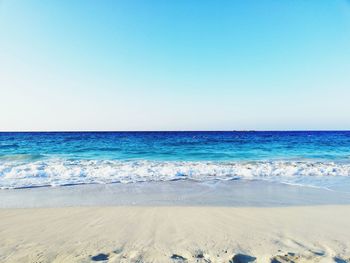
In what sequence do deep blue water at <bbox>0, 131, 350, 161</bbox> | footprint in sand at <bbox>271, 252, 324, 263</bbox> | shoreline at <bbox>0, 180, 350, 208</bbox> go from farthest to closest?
deep blue water at <bbox>0, 131, 350, 161</bbox>, shoreline at <bbox>0, 180, 350, 208</bbox>, footprint in sand at <bbox>271, 252, 324, 263</bbox>

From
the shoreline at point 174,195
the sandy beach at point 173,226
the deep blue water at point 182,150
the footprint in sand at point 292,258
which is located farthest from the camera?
the deep blue water at point 182,150

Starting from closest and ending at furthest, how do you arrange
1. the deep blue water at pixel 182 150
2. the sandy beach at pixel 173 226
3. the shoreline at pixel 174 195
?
the sandy beach at pixel 173 226
the shoreline at pixel 174 195
the deep blue water at pixel 182 150

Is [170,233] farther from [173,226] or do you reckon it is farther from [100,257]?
[100,257]

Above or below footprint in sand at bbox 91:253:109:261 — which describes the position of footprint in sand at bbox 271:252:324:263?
above

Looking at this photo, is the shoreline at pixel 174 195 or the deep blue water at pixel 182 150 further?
the deep blue water at pixel 182 150

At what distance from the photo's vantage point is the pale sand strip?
10.8ft

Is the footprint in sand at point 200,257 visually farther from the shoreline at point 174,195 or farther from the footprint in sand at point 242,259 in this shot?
the shoreline at point 174,195

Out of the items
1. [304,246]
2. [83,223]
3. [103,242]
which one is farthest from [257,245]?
[83,223]

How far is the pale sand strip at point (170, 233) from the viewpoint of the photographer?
10.8 feet

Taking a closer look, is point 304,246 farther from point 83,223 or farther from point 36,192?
point 36,192

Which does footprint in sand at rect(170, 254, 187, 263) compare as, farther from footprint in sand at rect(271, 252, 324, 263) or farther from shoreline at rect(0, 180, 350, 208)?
→ shoreline at rect(0, 180, 350, 208)

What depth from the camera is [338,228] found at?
435 cm

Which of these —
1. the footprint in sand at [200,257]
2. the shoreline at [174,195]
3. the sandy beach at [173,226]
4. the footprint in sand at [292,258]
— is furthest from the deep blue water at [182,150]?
the footprint in sand at [292,258]

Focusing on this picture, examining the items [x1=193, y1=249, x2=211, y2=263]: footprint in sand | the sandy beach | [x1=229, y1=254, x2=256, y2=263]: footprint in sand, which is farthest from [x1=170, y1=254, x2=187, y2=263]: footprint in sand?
[x1=229, y1=254, x2=256, y2=263]: footprint in sand
